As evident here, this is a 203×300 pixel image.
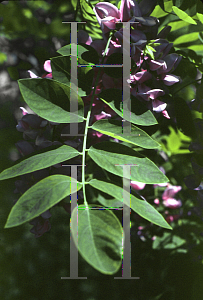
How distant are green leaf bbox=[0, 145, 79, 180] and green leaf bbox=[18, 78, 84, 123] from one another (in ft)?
0.09

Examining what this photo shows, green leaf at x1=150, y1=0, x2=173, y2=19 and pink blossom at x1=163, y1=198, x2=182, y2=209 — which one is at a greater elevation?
A: green leaf at x1=150, y1=0, x2=173, y2=19

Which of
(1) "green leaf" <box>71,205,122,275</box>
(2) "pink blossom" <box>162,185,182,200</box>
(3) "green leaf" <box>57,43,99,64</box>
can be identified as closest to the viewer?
(1) "green leaf" <box>71,205,122,275</box>

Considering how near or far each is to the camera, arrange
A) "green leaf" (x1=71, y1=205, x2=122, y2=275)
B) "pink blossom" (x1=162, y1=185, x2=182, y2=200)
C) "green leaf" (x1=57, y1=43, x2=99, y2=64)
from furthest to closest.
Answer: "pink blossom" (x1=162, y1=185, x2=182, y2=200) → "green leaf" (x1=57, y1=43, x2=99, y2=64) → "green leaf" (x1=71, y1=205, x2=122, y2=275)

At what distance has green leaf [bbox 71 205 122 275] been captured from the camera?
13 cm

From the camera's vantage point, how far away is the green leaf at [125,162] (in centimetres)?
19

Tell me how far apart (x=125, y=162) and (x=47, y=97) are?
0.08 meters

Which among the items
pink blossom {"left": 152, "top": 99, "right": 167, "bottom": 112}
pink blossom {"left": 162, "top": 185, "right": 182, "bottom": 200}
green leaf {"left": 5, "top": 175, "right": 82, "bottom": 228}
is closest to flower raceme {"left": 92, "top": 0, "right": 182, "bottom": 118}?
pink blossom {"left": 152, "top": 99, "right": 167, "bottom": 112}

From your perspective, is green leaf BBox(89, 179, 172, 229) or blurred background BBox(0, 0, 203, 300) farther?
blurred background BBox(0, 0, 203, 300)

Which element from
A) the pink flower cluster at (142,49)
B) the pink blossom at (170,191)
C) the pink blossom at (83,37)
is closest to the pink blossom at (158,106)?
the pink flower cluster at (142,49)

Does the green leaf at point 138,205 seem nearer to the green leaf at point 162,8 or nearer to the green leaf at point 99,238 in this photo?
the green leaf at point 99,238

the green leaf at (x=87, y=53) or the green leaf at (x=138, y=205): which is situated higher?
the green leaf at (x=87, y=53)

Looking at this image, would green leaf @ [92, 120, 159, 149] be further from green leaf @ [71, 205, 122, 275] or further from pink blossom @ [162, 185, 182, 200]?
pink blossom @ [162, 185, 182, 200]

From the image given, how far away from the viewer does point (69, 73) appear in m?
0.22

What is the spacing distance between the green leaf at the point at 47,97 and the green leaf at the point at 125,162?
0.04 m
